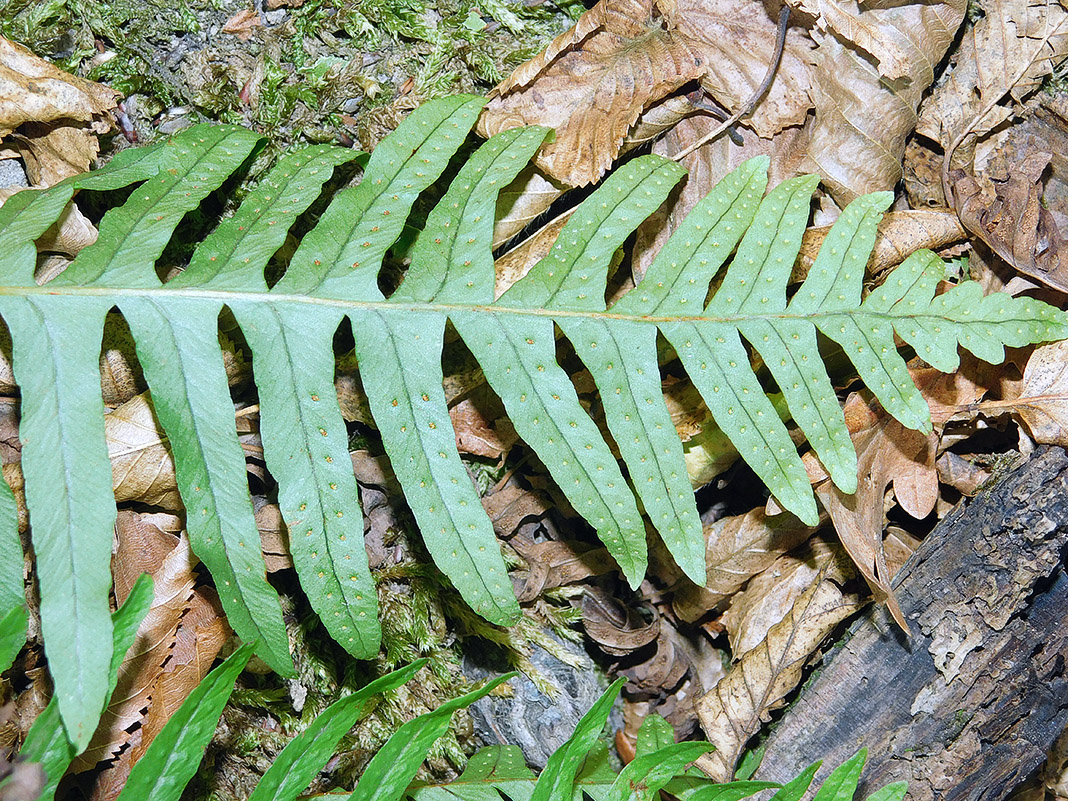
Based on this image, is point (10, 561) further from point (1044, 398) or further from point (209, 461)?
point (1044, 398)

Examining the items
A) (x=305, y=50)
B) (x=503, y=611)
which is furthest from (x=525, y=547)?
(x=305, y=50)

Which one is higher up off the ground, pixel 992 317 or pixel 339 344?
pixel 992 317

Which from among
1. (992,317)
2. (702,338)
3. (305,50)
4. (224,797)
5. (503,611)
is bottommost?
(224,797)

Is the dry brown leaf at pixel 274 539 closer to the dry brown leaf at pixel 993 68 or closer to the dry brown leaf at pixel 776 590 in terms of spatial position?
the dry brown leaf at pixel 776 590

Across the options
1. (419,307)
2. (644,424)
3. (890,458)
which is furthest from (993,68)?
(419,307)

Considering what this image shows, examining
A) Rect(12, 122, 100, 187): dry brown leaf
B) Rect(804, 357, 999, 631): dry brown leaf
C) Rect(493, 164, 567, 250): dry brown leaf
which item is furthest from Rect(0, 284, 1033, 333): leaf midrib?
Rect(12, 122, 100, 187): dry brown leaf

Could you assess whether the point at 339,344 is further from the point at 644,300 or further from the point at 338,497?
the point at 644,300
